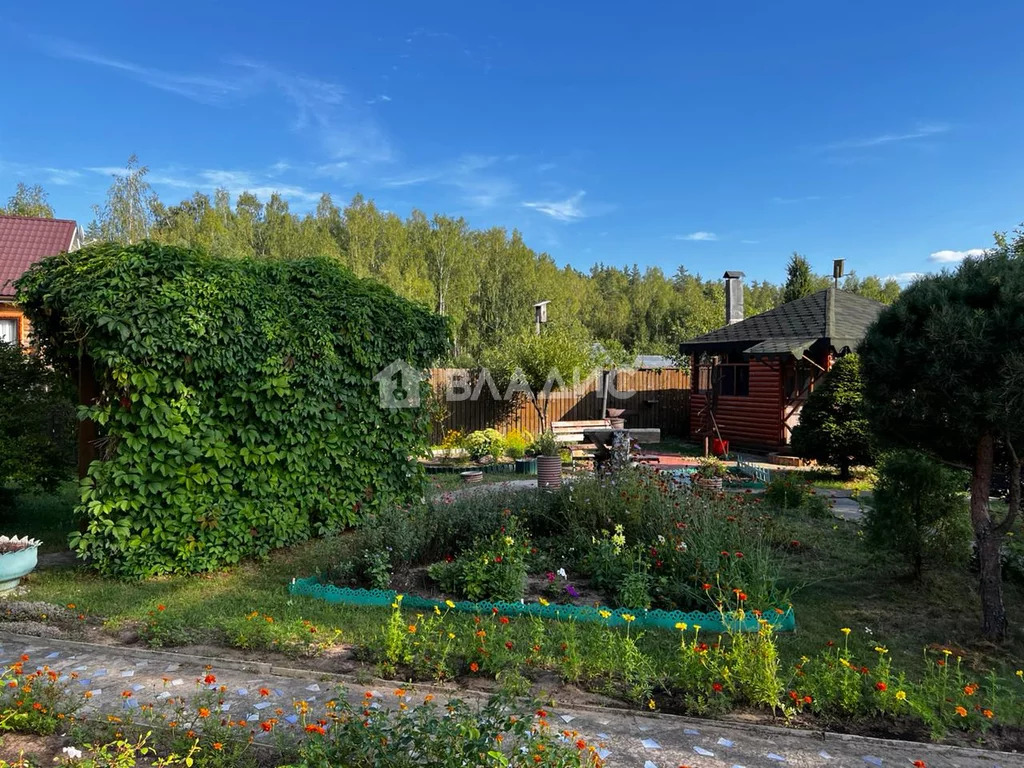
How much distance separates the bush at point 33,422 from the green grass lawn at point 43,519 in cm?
52

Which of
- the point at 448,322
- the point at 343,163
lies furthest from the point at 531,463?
the point at 343,163

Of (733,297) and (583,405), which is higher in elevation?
(733,297)

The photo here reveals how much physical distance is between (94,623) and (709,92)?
51.4 feet

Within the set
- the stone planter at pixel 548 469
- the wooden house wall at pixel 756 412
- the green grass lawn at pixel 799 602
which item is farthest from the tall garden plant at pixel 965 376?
the wooden house wall at pixel 756 412

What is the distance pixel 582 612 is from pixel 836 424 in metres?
8.53

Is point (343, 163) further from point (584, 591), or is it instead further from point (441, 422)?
point (584, 591)

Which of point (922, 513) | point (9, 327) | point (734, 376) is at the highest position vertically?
point (9, 327)

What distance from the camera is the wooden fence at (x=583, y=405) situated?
16.7 m

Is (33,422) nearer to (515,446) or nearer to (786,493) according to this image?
(515,446)

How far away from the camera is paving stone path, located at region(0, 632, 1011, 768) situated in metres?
2.65

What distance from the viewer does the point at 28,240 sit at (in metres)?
18.8

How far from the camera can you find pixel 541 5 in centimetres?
1195

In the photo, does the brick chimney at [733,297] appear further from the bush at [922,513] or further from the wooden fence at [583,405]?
the bush at [922,513]

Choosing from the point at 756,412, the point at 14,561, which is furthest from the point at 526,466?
the point at 14,561
